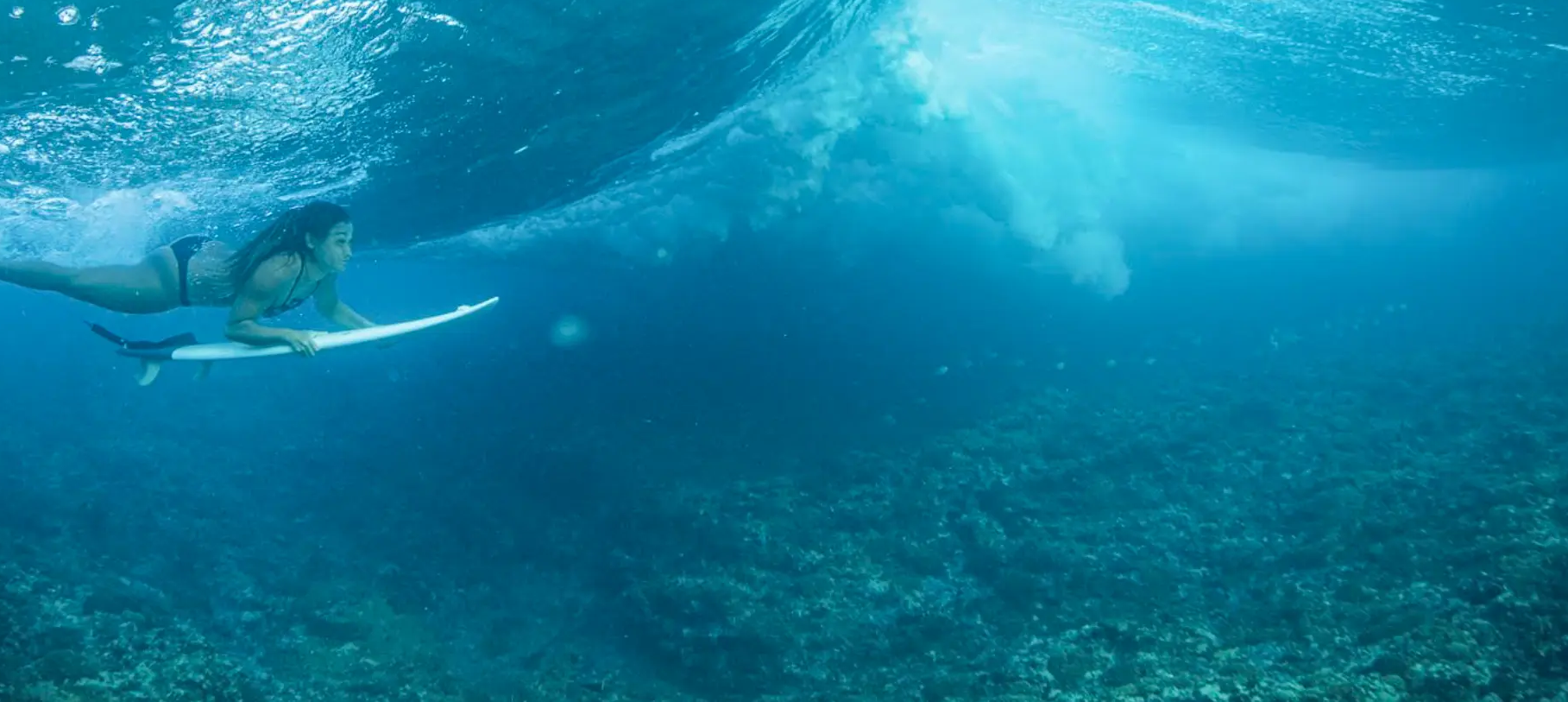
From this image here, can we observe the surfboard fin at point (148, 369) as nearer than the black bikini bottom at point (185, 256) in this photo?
No

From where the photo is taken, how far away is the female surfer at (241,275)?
17.5 ft

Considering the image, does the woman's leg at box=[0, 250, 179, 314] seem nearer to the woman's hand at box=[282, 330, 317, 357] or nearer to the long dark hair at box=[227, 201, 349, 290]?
the long dark hair at box=[227, 201, 349, 290]

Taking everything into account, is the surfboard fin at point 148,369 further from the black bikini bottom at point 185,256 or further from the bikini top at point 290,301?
the bikini top at point 290,301

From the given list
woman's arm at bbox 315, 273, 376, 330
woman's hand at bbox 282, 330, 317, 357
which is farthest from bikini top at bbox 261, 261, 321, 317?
woman's hand at bbox 282, 330, 317, 357

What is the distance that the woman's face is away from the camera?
5457 mm

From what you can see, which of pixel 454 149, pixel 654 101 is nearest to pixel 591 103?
pixel 654 101

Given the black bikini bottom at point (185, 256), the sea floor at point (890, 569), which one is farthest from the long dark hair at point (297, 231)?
the sea floor at point (890, 569)

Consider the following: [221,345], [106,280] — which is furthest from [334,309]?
[106,280]

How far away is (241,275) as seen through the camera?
567cm

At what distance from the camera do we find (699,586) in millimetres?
8234

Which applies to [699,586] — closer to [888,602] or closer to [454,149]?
[888,602]

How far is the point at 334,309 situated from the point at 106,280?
159cm

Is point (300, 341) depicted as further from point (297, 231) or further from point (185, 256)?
point (185, 256)

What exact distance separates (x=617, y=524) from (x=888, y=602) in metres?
4.37
